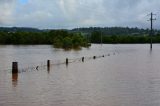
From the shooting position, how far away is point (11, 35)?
19938 centimetres

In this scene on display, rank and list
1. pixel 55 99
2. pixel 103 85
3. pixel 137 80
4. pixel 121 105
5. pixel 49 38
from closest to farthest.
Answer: pixel 121 105 < pixel 55 99 < pixel 103 85 < pixel 137 80 < pixel 49 38

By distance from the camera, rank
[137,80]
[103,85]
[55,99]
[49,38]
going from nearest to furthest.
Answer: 1. [55,99]
2. [103,85]
3. [137,80]
4. [49,38]

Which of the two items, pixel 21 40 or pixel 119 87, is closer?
pixel 119 87

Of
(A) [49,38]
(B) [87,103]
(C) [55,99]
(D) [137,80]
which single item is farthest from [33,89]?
(A) [49,38]

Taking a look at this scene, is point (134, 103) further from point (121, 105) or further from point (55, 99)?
point (55, 99)

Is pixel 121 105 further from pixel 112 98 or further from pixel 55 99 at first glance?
pixel 55 99

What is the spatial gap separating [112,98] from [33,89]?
16.2ft

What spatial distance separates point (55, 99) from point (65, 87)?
14.7ft

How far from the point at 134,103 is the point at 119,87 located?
5475 mm

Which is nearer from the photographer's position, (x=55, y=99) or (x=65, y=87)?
(x=55, y=99)

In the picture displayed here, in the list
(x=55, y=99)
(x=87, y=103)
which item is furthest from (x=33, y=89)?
(x=87, y=103)

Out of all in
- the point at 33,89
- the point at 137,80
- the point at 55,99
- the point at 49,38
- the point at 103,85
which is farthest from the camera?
the point at 49,38

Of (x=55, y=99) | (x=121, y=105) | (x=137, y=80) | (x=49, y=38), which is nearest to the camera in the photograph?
(x=121, y=105)

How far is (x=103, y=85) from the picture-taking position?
2445 cm
